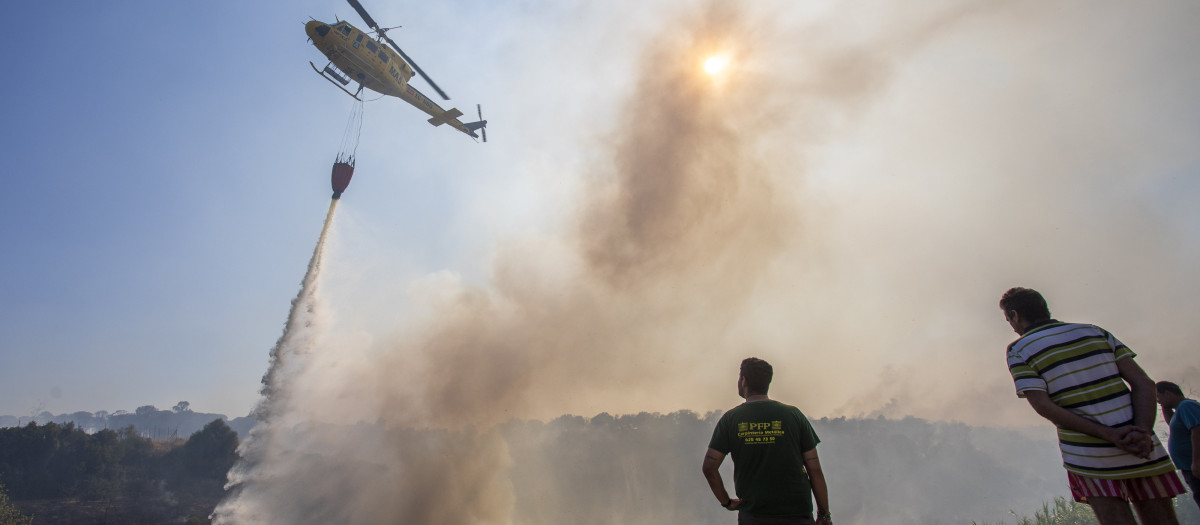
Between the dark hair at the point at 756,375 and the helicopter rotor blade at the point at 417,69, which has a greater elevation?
the helicopter rotor blade at the point at 417,69

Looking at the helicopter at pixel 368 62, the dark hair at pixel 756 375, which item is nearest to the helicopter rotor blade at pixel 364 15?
the helicopter at pixel 368 62

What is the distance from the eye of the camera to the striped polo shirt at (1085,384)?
3475 millimetres

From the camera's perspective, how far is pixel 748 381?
190 inches

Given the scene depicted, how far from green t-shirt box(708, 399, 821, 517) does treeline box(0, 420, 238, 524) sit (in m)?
75.5

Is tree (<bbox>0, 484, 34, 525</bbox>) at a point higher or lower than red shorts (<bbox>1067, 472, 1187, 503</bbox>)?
lower

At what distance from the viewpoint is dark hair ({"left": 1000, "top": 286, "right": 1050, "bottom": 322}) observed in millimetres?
4016

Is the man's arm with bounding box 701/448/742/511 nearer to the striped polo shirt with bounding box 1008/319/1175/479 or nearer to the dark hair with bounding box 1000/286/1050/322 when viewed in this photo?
the striped polo shirt with bounding box 1008/319/1175/479

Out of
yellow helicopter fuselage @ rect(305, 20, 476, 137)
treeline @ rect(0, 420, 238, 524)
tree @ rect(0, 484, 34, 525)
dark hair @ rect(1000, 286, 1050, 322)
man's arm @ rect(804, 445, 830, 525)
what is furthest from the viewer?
treeline @ rect(0, 420, 238, 524)

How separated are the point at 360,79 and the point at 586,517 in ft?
223

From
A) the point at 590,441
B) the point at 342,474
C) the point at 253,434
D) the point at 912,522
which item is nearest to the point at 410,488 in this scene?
the point at 342,474

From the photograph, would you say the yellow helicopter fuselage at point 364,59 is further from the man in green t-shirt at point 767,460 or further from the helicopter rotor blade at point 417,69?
the man in green t-shirt at point 767,460

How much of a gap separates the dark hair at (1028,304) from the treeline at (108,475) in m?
77.7

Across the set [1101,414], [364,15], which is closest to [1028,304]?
[1101,414]

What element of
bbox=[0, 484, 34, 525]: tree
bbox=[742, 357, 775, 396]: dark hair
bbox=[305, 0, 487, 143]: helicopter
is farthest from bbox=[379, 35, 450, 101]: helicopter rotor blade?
bbox=[0, 484, 34, 525]: tree
